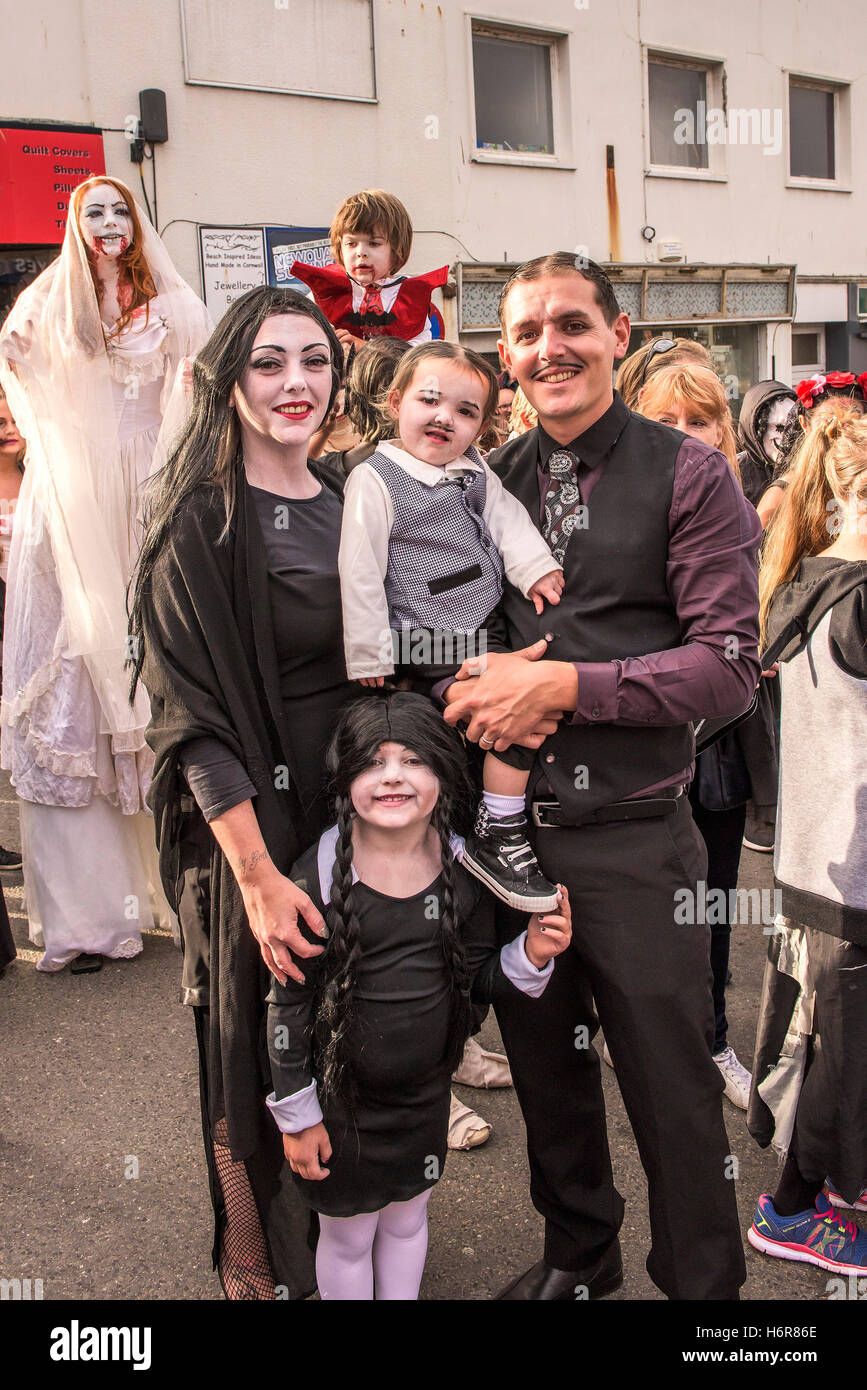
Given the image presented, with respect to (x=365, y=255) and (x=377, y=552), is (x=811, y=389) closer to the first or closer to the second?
(x=365, y=255)

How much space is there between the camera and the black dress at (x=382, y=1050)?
2.04 m

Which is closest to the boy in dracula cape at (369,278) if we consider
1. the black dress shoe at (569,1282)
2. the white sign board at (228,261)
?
the black dress shoe at (569,1282)

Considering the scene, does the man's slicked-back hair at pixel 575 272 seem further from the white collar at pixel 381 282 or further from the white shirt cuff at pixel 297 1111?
the white collar at pixel 381 282

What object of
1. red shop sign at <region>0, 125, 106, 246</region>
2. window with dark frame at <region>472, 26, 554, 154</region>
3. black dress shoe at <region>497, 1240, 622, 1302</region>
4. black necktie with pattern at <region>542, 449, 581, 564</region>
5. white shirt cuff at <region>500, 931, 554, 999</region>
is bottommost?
black dress shoe at <region>497, 1240, 622, 1302</region>

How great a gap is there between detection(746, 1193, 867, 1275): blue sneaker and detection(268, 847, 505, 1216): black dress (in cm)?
97

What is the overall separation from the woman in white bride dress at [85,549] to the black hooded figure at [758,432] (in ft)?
8.04

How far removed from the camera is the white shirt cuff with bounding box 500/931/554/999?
2145 mm

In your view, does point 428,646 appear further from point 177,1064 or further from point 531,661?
point 177,1064

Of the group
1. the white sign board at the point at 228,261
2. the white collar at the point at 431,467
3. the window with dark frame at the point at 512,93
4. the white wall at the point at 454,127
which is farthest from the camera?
the window with dark frame at the point at 512,93

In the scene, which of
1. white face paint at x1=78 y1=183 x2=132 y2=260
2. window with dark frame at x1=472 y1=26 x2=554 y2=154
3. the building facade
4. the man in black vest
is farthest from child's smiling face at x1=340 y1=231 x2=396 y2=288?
window with dark frame at x1=472 y1=26 x2=554 y2=154

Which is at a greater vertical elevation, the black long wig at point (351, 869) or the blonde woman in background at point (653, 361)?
the blonde woman in background at point (653, 361)

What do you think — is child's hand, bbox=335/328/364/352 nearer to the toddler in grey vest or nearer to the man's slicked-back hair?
the toddler in grey vest

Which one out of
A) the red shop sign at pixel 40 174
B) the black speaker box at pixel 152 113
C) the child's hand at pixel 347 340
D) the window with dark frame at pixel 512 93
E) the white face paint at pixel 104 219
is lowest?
the child's hand at pixel 347 340

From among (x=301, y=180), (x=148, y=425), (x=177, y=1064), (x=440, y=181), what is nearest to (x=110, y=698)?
(x=148, y=425)
